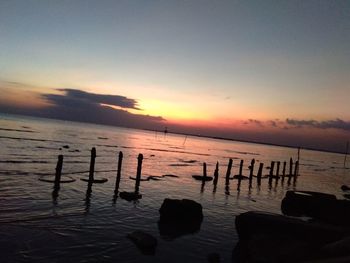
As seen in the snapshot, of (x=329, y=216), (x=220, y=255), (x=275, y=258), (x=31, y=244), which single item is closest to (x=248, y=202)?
(x=329, y=216)

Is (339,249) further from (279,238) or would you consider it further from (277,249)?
(279,238)

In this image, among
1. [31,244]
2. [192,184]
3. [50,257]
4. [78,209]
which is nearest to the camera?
[50,257]

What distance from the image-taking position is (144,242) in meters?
12.9

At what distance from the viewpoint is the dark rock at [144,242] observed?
12602 mm

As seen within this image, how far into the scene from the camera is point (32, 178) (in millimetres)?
26156

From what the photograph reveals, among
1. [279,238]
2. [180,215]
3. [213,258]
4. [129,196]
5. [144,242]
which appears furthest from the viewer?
[129,196]

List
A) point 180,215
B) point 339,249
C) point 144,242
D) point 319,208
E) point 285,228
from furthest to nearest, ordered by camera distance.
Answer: point 319,208, point 180,215, point 285,228, point 144,242, point 339,249

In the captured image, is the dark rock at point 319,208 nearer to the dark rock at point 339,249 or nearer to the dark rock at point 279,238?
the dark rock at point 279,238

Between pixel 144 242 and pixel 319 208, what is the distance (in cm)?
1377

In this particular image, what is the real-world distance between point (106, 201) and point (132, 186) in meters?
7.13

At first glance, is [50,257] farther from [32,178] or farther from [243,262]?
[32,178]

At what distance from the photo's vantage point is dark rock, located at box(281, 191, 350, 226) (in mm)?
19156

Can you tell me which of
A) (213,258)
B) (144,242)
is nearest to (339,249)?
(213,258)

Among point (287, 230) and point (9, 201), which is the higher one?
point (287, 230)
